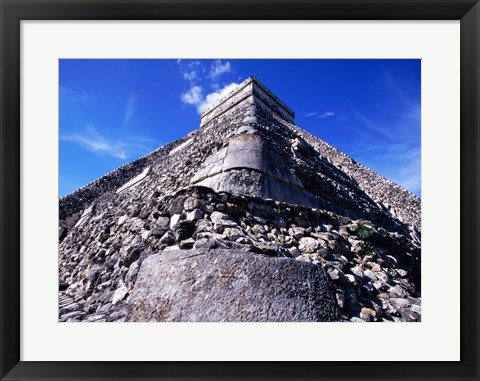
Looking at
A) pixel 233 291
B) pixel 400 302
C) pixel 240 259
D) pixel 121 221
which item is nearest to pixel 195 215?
pixel 240 259

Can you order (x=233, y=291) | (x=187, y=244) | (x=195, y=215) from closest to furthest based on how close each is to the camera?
(x=233, y=291)
(x=187, y=244)
(x=195, y=215)

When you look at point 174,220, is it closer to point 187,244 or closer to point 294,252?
point 187,244

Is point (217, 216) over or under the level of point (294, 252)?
over

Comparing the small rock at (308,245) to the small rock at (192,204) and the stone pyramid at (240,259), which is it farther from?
the small rock at (192,204)

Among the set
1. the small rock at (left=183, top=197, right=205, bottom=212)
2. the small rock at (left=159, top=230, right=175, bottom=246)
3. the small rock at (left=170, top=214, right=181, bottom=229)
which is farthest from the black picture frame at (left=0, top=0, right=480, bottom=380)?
the small rock at (left=183, top=197, right=205, bottom=212)
